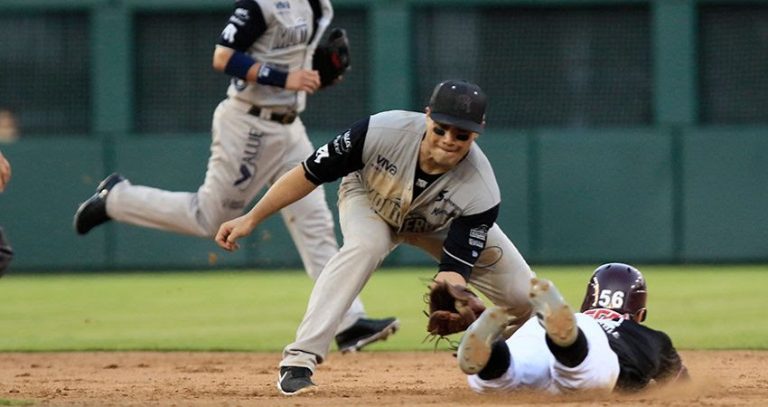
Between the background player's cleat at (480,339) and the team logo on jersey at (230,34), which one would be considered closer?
the background player's cleat at (480,339)

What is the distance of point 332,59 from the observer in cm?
853

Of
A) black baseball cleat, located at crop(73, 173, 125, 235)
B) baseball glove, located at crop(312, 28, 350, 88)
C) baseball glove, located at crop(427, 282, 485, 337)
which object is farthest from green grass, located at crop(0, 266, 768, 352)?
baseball glove, located at crop(427, 282, 485, 337)

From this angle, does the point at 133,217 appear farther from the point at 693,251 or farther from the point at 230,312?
the point at 693,251

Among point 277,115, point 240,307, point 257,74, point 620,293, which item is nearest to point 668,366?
point 620,293

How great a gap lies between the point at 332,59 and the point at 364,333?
5.39ft

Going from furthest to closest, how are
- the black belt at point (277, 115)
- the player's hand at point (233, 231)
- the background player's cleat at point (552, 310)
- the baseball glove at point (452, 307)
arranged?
the black belt at point (277, 115) < the player's hand at point (233, 231) < the baseball glove at point (452, 307) < the background player's cleat at point (552, 310)

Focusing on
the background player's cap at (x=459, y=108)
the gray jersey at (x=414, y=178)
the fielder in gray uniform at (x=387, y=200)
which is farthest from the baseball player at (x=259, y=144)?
the background player's cap at (x=459, y=108)

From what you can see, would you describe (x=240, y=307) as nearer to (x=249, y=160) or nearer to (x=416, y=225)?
(x=249, y=160)

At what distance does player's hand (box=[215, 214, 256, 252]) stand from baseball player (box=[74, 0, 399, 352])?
2.01 m

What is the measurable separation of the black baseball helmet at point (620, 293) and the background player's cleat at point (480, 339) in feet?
2.89

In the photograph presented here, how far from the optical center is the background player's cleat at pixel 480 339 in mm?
5211

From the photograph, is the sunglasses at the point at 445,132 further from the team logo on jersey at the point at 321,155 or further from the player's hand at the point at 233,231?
the player's hand at the point at 233,231

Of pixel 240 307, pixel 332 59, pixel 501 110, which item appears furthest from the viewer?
pixel 501 110

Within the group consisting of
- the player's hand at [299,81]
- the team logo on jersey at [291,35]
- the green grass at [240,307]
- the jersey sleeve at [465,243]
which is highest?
the team logo on jersey at [291,35]
